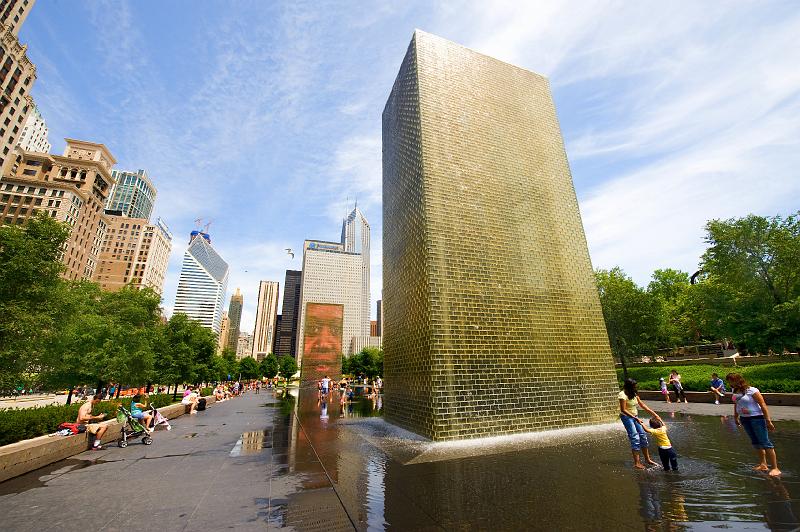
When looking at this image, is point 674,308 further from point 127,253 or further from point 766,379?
point 127,253

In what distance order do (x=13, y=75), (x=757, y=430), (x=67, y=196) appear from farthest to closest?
(x=67, y=196), (x=13, y=75), (x=757, y=430)

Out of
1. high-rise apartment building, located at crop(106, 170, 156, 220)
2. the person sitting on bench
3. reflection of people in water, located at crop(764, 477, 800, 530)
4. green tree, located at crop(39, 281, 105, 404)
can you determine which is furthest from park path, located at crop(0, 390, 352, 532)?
high-rise apartment building, located at crop(106, 170, 156, 220)

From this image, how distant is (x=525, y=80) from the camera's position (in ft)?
54.8

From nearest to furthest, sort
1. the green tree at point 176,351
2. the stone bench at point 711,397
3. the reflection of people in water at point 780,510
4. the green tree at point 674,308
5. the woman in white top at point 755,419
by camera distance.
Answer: the reflection of people in water at point 780,510
the woman in white top at point 755,419
the stone bench at point 711,397
the green tree at point 176,351
the green tree at point 674,308

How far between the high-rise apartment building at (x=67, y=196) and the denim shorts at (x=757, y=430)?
326 ft

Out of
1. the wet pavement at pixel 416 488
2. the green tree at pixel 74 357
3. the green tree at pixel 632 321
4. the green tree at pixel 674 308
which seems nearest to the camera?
the wet pavement at pixel 416 488

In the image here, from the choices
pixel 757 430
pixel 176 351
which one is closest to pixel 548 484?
pixel 757 430

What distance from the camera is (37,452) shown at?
8.04 m

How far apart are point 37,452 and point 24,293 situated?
10102 millimetres

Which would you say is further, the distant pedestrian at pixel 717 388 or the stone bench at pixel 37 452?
the distant pedestrian at pixel 717 388

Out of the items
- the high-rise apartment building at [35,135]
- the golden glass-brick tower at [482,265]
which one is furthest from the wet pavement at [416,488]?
the high-rise apartment building at [35,135]

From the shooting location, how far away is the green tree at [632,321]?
40594 mm

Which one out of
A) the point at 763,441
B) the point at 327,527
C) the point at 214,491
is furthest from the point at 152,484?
the point at 763,441

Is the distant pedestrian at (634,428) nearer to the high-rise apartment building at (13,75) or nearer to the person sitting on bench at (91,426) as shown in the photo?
the person sitting on bench at (91,426)
